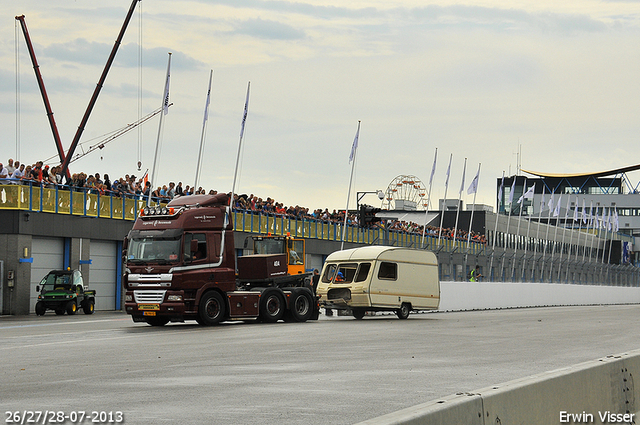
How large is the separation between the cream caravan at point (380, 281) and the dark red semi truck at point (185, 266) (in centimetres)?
495

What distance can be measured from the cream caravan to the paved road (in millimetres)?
5663

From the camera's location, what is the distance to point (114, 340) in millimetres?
20703

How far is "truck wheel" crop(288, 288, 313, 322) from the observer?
29.4m

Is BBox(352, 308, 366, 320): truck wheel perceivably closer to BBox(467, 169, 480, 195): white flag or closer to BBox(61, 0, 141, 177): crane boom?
BBox(61, 0, 141, 177): crane boom

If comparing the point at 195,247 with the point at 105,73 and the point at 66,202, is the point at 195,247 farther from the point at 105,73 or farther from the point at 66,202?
the point at 105,73

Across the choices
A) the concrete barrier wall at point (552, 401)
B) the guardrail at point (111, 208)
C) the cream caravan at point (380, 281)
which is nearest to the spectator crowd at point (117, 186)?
the guardrail at point (111, 208)

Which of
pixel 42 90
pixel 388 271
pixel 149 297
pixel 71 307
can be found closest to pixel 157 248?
pixel 149 297

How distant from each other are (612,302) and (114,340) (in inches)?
2073

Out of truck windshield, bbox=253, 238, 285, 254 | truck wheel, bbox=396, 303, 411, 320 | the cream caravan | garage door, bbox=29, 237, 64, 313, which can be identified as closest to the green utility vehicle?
garage door, bbox=29, 237, 64, 313

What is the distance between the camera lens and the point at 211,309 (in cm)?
2675

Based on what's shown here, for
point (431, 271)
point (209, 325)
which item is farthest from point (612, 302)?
point (209, 325)

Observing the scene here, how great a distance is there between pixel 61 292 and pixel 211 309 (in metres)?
12.1

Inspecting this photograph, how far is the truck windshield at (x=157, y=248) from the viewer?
84.2 feet

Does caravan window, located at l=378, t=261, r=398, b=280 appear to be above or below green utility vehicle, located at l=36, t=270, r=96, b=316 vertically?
above
